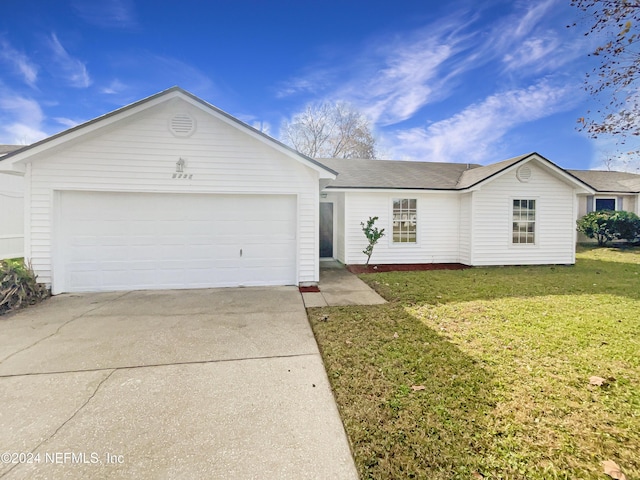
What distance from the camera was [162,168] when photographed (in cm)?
684

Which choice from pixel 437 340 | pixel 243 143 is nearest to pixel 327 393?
pixel 437 340

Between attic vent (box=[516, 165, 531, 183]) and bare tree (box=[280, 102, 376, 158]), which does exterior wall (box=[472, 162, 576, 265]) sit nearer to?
attic vent (box=[516, 165, 531, 183])

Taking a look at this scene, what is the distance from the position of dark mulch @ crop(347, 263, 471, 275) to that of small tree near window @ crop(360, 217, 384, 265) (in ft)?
1.58

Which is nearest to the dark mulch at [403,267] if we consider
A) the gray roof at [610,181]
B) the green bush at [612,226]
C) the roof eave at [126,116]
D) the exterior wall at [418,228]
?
the exterior wall at [418,228]

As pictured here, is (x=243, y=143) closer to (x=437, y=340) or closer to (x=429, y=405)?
(x=437, y=340)

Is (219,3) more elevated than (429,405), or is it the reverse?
(219,3)

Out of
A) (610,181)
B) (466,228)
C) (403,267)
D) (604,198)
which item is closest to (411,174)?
(466,228)

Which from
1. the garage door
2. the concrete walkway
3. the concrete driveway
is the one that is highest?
the garage door

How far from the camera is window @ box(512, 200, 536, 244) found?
35.0 feet

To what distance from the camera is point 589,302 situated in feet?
19.8

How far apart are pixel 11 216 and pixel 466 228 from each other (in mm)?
17192

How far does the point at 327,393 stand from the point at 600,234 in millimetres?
20239

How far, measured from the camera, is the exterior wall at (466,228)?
1043 cm

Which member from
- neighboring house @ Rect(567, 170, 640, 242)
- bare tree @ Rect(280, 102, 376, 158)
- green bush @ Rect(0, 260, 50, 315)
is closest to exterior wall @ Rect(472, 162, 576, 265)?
neighboring house @ Rect(567, 170, 640, 242)
